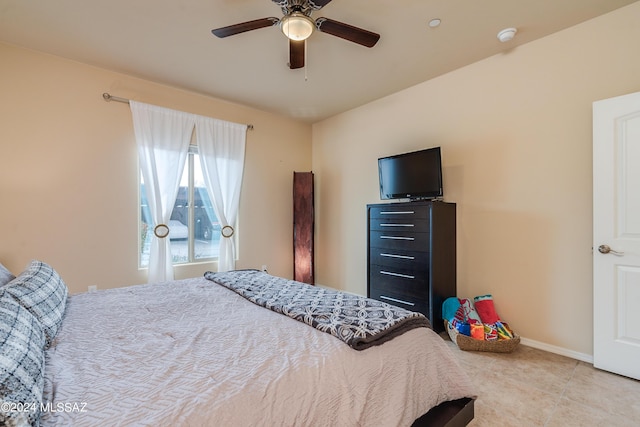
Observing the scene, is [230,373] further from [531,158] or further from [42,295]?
[531,158]

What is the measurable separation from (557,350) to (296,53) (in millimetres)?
3204

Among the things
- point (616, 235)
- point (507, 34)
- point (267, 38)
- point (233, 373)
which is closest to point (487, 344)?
point (616, 235)

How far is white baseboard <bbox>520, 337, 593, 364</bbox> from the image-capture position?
235 centimetres

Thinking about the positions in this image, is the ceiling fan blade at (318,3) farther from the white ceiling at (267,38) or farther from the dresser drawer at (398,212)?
the dresser drawer at (398,212)

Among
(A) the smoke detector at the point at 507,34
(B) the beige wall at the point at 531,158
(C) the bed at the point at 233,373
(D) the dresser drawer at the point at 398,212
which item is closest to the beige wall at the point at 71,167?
(C) the bed at the point at 233,373

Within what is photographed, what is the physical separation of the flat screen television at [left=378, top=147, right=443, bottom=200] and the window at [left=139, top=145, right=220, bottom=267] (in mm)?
2248

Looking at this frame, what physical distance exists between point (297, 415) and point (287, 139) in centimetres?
410

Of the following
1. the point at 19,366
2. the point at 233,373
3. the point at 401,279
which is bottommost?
the point at 401,279

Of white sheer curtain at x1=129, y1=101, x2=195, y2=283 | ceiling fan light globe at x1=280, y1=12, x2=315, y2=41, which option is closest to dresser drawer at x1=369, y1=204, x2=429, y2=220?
ceiling fan light globe at x1=280, y1=12, x2=315, y2=41

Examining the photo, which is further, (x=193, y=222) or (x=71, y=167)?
(x=193, y=222)

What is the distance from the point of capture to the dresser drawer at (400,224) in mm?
2861

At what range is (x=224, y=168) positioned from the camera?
3912 millimetres

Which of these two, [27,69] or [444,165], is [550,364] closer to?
[444,165]

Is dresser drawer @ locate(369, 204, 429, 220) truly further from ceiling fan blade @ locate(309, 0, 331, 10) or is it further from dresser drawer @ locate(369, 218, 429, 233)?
ceiling fan blade @ locate(309, 0, 331, 10)
